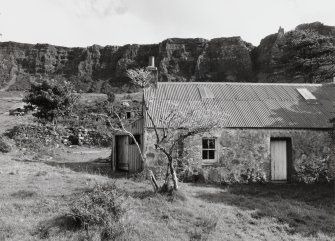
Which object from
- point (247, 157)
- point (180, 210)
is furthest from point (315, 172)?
point (180, 210)

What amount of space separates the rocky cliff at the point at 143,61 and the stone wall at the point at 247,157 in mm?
55663

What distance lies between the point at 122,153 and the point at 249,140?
6832mm

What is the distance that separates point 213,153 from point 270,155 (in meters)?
2.66

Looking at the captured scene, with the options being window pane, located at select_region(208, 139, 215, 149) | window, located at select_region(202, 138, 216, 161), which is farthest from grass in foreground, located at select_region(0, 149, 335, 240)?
window pane, located at select_region(208, 139, 215, 149)

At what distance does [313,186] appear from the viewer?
15.9 meters

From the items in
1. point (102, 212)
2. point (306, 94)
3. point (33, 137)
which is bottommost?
point (102, 212)

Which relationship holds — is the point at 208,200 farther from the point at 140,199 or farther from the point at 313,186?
the point at 313,186

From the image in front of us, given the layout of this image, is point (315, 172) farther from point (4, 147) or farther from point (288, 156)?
point (4, 147)

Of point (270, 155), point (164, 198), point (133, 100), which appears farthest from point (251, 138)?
point (133, 100)

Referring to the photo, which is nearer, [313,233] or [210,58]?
[313,233]

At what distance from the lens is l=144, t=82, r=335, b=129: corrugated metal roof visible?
1694 cm

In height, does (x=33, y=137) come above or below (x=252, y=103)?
below

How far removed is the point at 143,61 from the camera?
89.2 metres

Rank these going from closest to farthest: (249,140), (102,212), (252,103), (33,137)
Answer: (102,212), (249,140), (252,103), (33,137)
